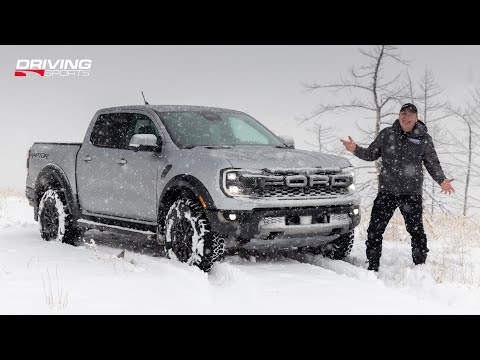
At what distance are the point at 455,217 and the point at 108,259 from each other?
1000 centimetres

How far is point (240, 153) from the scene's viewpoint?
25.8 feet

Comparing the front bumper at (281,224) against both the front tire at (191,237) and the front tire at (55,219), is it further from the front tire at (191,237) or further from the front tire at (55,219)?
the front tire at (55,219)

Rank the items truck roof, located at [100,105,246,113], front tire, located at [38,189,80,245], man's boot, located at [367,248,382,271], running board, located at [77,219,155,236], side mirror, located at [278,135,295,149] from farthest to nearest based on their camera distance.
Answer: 1. front tire, located at [38,189,80,245]
2. side mirror, located at [278,135,295,149]
3. truck roof, located at [100,105,246,113]
4. running board, located at [77,219,155,236]
5. man's boot, located at [367,248,382,271]

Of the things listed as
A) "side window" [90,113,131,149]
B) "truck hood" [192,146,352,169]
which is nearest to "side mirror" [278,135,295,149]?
"truck hood" [192,146,352,169]

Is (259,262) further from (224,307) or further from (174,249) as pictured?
(224,307)

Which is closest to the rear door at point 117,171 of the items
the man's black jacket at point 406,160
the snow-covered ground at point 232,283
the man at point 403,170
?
the snow-covered ground at point 232,283

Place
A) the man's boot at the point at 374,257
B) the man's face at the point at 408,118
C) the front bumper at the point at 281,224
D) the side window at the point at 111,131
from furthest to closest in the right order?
the side window at the point at 111,131 < the man's boot at the point at 374,257 < the man's face at the point at 408,118 < the front bumper at the point at 281,224

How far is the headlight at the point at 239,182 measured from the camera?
→ 294 inches

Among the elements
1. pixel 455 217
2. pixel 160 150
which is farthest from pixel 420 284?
pixel 455 217

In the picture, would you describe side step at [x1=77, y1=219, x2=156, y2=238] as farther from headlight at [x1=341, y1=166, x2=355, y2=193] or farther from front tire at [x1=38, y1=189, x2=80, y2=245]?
headlight at [x1=341, y1=166, x2=355, y2=193]

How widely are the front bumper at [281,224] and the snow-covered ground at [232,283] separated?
38 centimetres

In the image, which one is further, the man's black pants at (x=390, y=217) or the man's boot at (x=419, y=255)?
the man's boot at (x=419, y=255)

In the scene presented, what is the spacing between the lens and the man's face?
25.6ft

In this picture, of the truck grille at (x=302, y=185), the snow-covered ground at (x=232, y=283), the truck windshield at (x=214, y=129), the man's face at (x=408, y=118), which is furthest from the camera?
the truck windshield at (x=214, y=129)
